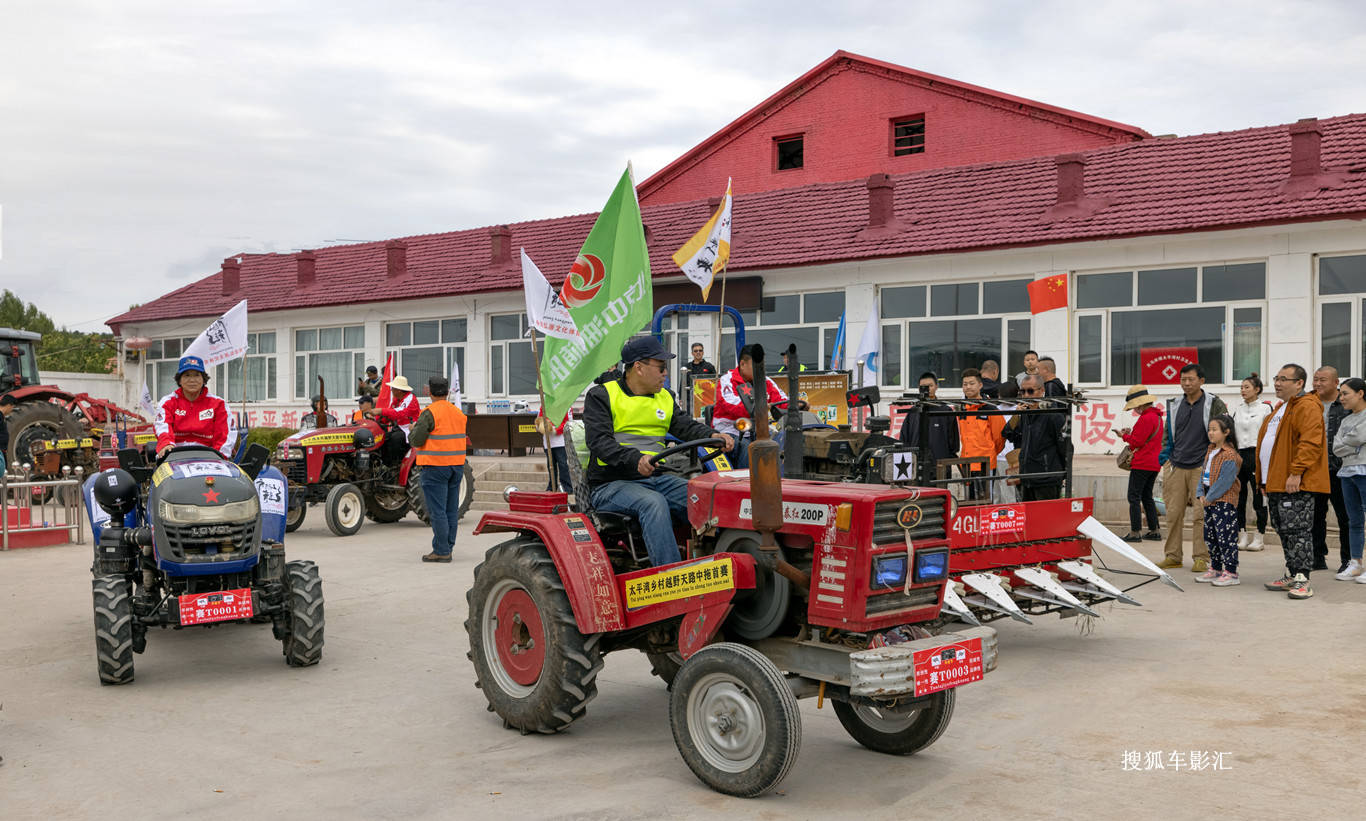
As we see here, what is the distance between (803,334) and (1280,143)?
869 centimetres

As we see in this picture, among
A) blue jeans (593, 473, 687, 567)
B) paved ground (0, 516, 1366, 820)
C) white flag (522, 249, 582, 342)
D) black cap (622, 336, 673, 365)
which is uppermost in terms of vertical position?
white flag (522, 249, 582, 342)

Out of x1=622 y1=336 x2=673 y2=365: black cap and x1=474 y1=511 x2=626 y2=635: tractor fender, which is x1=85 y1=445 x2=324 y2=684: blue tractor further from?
x1=622 y1=336 x2=673 y2=365: black cap

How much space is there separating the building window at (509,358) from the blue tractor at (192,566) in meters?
18.7

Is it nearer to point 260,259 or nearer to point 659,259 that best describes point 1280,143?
point 659,259

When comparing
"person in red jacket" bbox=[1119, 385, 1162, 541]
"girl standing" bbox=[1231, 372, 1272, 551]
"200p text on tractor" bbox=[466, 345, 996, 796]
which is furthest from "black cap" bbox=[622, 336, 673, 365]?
"person in red jacket" bbox=[1119, 385, 1162, 541]

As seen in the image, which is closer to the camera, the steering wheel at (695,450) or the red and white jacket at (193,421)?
the steering wheel at (695,450)

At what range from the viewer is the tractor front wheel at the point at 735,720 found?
4.39 m

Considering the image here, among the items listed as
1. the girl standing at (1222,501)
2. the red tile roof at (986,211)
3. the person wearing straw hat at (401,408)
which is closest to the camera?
the girl standing at (1222,501)

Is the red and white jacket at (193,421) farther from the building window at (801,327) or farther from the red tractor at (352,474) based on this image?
the building window at (801,327)

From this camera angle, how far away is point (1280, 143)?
18.2 meters

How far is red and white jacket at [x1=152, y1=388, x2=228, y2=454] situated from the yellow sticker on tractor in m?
3.74

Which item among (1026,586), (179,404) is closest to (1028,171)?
(1026,586)

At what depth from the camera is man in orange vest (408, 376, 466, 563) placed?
11625 mm

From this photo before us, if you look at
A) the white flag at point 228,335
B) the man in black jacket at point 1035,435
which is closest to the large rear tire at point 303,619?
the white flag at point 228,335
